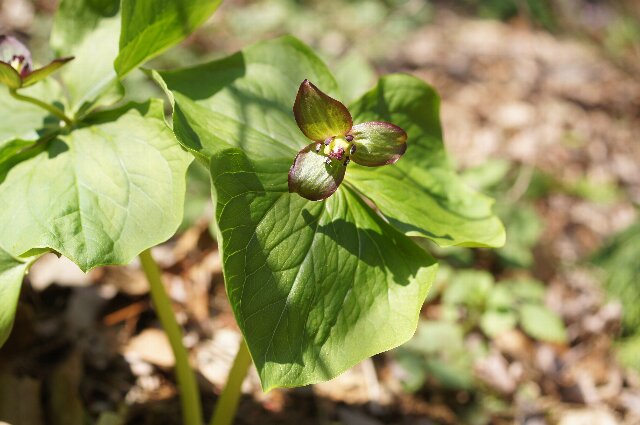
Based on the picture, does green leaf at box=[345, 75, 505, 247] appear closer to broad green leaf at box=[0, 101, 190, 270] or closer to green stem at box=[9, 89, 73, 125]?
broad green leaf at box=[0, 101, 190, 270]

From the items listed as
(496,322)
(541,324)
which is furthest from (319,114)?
(541,324)

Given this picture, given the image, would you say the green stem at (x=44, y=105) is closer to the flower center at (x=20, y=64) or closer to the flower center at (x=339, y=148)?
the flower center at (x=20, y=64)

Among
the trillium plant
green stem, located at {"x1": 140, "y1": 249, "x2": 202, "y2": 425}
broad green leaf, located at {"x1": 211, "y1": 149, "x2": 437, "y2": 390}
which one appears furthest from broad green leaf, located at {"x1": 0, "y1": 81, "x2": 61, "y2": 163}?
broad green leaf, located at {"x1": 211, "y1": 149, "x2": 437, "y2": 390}

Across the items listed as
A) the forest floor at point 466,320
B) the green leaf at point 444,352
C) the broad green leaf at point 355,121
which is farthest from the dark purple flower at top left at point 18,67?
the green leaf at point 444,352

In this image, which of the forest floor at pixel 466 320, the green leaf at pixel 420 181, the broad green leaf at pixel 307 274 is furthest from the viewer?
the forest floor at pixel 466 320

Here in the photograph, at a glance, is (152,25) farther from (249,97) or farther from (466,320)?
(466,320)
